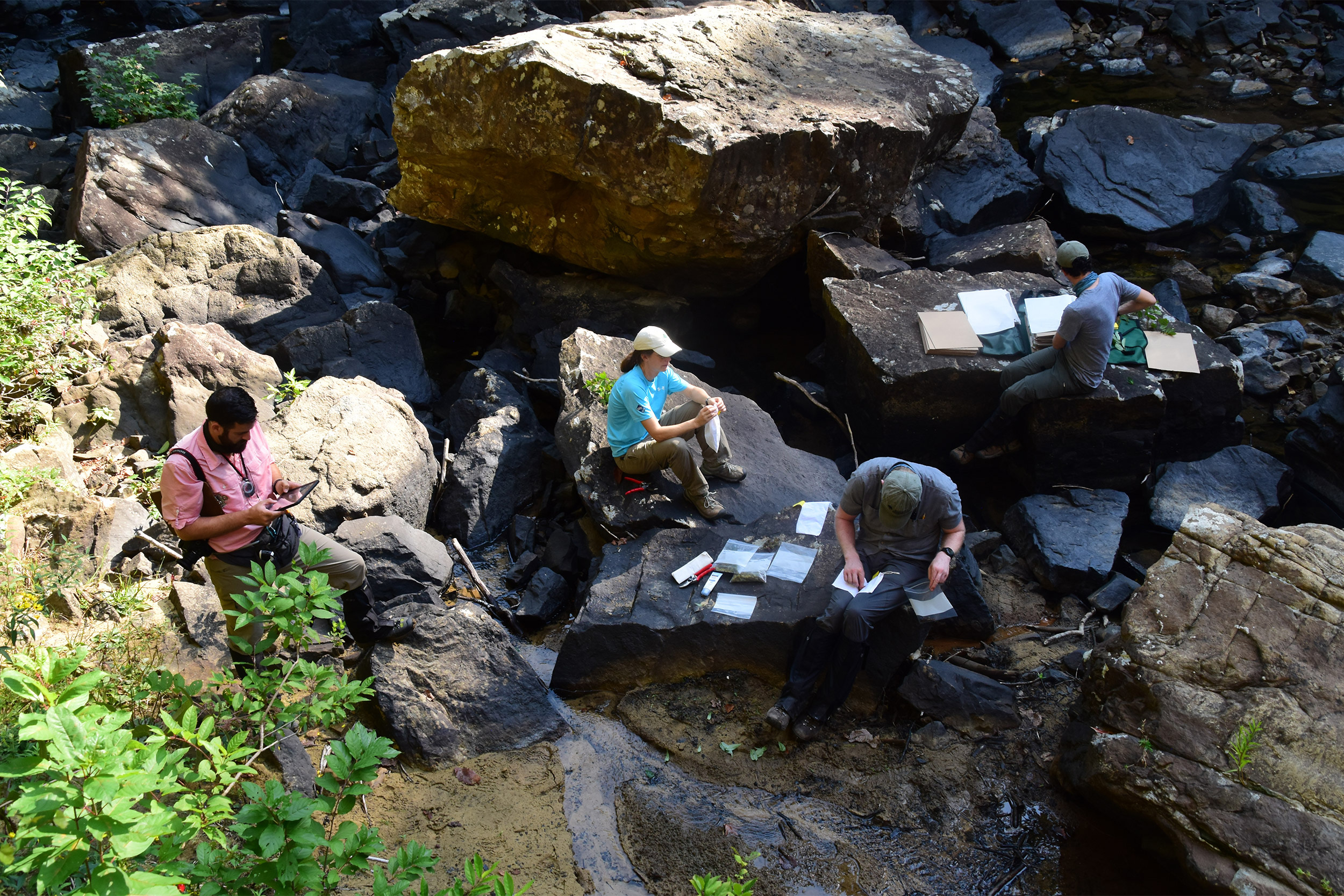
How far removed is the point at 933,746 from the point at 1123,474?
3459 mm

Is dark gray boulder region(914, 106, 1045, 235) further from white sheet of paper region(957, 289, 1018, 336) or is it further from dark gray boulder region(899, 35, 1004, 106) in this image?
dark gray boulder region(899, 35, 1004, 106)

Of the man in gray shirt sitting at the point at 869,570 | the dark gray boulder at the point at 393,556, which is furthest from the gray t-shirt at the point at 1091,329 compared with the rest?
the dark gray boulder at the point at 393,556

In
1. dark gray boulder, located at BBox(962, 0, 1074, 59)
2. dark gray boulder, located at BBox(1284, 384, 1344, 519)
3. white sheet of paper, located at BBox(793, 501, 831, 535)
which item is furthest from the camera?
dark gray boulder, located at BBox(962, 0, 1074, 59)

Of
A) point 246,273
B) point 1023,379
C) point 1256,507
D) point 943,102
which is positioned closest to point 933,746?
point 1023,379

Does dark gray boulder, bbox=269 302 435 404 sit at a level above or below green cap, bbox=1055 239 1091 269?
below

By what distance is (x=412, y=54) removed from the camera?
11.7 metres

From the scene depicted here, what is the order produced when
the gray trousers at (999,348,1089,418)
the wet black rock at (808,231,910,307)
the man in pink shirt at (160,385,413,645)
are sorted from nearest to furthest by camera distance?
1. the man in pink shirt at (160,385,413,645)
2. the gray trousers at (999,348,1089,418)
3. the wet black rock at (808,231,910,307)

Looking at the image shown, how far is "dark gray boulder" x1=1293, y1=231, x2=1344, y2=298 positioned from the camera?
906 centimetres

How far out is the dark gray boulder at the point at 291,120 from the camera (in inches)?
412

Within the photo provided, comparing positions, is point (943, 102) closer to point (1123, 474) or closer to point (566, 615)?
point (1123, 474)

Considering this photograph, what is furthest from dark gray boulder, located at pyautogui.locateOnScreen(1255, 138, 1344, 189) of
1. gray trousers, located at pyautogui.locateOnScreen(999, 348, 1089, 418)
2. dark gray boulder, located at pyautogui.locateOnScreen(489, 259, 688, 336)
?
dark gray boulder, located at pyautogui.locateOnScreen(489, 259, 688, 336)

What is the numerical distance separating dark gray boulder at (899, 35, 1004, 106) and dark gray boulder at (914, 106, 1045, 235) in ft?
8.39

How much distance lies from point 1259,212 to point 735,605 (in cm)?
919

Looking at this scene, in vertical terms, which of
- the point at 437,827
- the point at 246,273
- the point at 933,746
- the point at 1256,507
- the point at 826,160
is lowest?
the point at 1256,507
